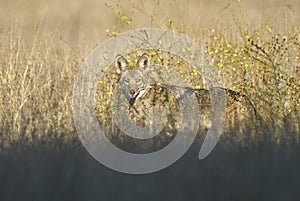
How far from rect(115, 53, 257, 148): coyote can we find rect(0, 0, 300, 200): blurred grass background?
0.22 m

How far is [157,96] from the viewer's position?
276 inches

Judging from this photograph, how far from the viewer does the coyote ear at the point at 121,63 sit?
726cm

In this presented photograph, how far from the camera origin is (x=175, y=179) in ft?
15.2

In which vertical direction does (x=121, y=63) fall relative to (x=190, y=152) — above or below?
above

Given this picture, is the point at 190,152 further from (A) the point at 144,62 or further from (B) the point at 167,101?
(A) the point at 144,62

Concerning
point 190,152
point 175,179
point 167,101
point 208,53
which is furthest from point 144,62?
point 175,179

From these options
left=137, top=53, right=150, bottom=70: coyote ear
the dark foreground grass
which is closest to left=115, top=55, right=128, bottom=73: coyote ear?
left=137, top=53, right=150, bottom=70: coyote ear

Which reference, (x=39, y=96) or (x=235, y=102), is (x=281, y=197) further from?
(x=39, y=96)

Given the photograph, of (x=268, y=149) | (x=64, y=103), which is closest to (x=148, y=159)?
(x=268, y=149)

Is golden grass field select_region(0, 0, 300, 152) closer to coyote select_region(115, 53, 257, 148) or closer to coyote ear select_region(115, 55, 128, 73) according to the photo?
coyote select_region(115, 53, 257, 148)

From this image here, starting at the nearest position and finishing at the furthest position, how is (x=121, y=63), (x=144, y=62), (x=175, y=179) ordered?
1. (x=175, y=179)
2. (x=144, y=62)
3. (x=121, y=63)

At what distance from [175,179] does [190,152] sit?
0.49 meters

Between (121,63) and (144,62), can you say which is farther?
(121,63)

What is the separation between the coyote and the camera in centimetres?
612
